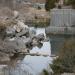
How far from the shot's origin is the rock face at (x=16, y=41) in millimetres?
14781

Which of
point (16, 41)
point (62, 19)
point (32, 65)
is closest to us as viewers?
point (32, 65)

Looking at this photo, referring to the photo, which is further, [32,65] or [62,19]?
[62,19]

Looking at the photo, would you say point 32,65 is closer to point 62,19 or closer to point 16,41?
point 16,41

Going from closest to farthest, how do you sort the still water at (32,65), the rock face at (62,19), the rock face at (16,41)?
the still water at (32,65), the rock face at (16,41), the rock face at (62,19)

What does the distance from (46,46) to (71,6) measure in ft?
19.7

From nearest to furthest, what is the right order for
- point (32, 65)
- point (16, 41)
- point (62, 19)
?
point (32, 65), point (16, 41), point (62, 19)

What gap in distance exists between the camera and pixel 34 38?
63.9ft

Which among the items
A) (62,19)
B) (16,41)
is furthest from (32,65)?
(62,19)

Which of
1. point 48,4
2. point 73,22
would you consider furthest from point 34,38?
point 48,4

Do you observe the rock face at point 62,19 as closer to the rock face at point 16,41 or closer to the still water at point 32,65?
the rock face at point 16,41

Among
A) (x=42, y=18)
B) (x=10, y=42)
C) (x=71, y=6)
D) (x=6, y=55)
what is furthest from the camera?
(x=42, y=18)

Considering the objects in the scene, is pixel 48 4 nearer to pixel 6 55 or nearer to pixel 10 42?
pixel 10 42

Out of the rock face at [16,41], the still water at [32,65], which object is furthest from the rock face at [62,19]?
the still water at [32,65]

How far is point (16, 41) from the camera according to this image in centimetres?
1617
